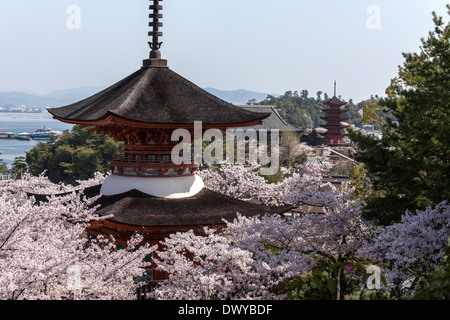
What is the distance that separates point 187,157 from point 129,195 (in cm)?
217

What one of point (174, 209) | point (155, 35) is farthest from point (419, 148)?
point (155, 35)

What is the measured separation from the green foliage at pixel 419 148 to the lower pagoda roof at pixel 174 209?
2.82 meters

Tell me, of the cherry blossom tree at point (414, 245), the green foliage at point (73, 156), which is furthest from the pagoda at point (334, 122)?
the cherry blossom tree at point (414, 245)

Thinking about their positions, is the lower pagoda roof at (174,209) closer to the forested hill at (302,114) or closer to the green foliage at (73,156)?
the green foliage at (73,156)

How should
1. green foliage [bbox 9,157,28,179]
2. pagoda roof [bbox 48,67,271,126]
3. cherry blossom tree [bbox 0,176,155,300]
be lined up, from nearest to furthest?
cherry blossom tree [bbox 0,176,155,300] < pagoda roof [bbox 48,67,271,126] < green foliage [bbox 9,157,28,179]

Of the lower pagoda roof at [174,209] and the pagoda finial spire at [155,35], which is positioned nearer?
→ the lower pagoda roof at [174,209]

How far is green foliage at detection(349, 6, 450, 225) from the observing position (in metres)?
12.8

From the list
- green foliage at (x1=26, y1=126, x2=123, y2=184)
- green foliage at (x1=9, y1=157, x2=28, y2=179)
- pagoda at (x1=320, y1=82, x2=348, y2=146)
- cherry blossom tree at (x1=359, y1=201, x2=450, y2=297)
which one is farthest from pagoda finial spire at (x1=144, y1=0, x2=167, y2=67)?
pagoda at (x1=320, y1=82, x2=348, y2=146)

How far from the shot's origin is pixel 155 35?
1689cm

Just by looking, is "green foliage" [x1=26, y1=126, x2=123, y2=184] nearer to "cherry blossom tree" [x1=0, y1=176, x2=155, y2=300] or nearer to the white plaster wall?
the white plaster wall

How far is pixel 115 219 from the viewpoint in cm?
1344

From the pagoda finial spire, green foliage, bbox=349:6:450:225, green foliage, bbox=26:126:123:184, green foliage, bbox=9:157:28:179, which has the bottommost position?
green foliage, bbox=9:157:28:179

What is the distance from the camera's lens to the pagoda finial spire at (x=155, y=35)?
16688 mm
